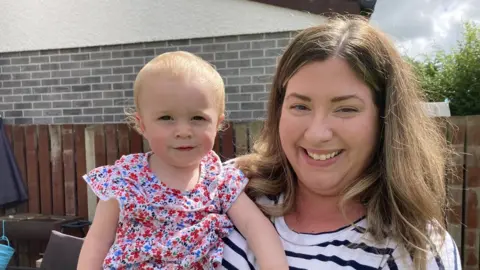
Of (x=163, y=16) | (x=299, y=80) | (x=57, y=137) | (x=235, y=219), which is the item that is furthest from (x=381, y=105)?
(x=163, y=16)

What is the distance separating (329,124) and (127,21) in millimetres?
4882

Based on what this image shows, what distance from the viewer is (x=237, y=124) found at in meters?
3.67

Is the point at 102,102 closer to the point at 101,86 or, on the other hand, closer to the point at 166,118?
the point at 101,86

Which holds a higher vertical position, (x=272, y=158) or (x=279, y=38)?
(x=279, y=38)

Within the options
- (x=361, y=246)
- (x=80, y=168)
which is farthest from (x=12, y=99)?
(x=361, y=246)

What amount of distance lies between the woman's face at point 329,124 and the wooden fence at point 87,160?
2008 mm

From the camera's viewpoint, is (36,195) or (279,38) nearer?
A: (36,195)

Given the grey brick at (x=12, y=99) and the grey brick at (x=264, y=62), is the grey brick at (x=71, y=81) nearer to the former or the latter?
the grey brick at (x=12, y=99)

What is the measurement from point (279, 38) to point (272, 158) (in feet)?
11.8

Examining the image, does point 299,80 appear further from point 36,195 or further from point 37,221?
point 36,195

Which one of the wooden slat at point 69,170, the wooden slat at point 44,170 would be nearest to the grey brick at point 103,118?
the wooden slat at point 44,170

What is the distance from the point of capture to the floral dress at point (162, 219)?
1.53 m

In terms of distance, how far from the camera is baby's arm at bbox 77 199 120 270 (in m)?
1.57

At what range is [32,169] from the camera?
4594mm
